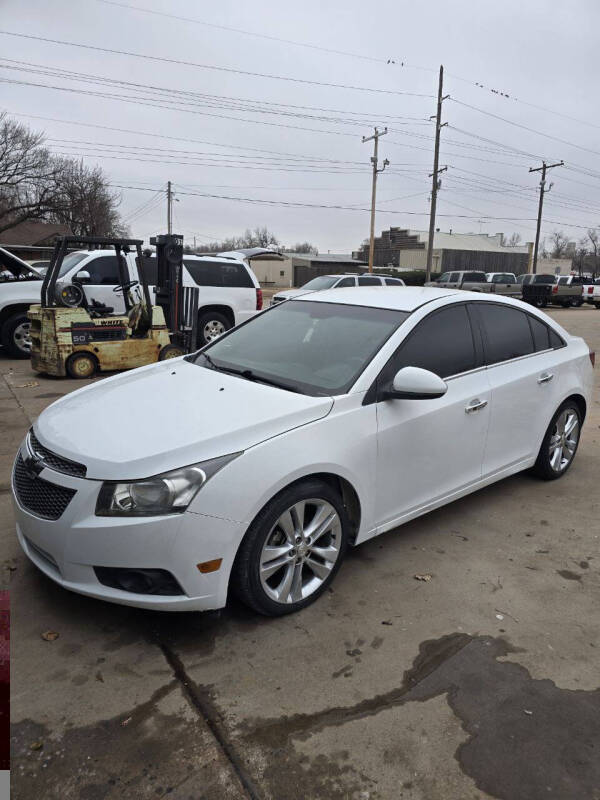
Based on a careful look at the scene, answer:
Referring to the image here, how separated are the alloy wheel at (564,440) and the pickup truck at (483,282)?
86.6 ft

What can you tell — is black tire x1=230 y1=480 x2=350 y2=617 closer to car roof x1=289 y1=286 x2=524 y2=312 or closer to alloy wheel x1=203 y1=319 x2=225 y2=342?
car roof x1=289 y1=286 x2=524 y2=312

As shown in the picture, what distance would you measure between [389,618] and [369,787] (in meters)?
0.99

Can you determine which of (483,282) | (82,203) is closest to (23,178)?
(82,203)

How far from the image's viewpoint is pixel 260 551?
8.81 ft

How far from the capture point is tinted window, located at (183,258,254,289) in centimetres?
1162

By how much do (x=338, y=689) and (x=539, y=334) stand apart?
3.18 metres

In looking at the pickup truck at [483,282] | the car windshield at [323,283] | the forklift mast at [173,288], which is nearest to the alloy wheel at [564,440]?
Answer: the forklift mast at [173,288]

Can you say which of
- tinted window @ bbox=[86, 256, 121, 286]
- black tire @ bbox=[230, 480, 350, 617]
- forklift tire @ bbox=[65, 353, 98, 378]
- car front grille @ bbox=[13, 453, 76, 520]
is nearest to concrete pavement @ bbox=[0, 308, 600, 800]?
black tire @ bbox=[230, 480, 350, 617]

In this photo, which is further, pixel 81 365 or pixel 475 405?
pixel 81 365

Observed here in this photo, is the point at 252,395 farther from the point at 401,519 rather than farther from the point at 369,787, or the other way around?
the point at 369,787

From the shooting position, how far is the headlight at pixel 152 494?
2.48 meters

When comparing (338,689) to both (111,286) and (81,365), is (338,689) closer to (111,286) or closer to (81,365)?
(81,365)

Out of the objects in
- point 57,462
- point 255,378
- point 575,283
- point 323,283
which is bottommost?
point 57,462

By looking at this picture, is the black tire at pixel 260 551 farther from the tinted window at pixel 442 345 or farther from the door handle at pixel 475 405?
the door handle at pixel 475 405
